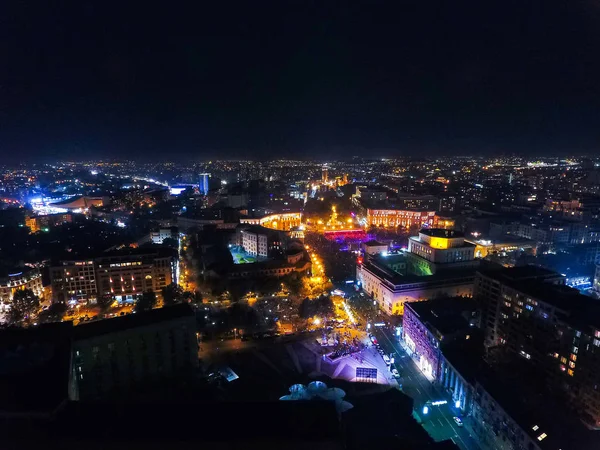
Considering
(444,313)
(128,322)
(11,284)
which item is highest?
(128,322)

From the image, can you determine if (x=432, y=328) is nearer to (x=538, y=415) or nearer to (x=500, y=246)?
(x=538, y=415)

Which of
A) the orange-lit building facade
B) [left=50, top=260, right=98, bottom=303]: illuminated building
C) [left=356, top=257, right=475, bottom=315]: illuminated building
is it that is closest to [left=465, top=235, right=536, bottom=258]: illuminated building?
[left=356, top=257, right=475, bottom=315]: illuminated building

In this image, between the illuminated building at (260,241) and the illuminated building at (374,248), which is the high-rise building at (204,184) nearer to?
the illuminated building at (260,241)

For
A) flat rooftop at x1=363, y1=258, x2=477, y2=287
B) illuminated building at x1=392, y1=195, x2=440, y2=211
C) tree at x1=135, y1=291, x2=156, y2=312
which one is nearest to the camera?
tree at x1=135, y1=291, x2=156, y2=312

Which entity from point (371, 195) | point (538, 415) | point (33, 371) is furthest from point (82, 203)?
point (538, 415)

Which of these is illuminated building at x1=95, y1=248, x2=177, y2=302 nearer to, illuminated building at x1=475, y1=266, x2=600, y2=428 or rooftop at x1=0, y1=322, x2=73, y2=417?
rooftop at x1=0, y1=322, x2=73, y2=417
